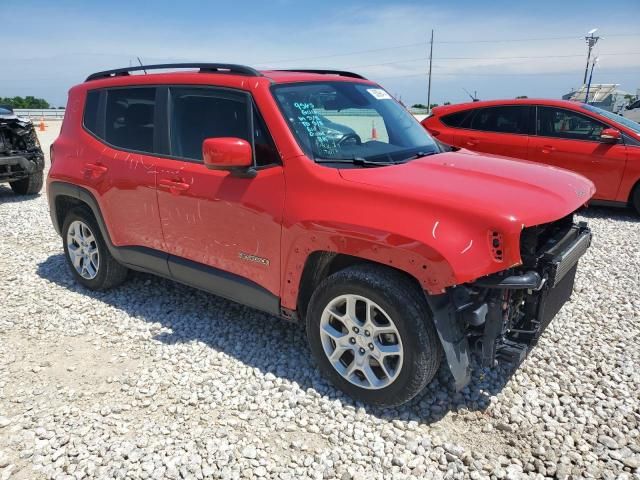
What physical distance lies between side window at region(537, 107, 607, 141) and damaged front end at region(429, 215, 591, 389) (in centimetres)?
510

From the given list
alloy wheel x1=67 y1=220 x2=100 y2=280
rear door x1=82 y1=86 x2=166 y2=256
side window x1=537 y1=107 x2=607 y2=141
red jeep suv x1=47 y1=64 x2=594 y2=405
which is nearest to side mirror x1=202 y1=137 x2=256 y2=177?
red jeep suv x1=47 y1=64 x2=594 y2=405

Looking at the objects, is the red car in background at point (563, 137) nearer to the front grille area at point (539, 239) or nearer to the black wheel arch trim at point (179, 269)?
the front grille area at point (539, 239)

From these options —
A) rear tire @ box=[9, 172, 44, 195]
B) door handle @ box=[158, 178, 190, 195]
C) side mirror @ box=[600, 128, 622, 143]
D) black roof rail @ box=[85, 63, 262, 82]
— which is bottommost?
rear tire @ box=[9, 172, 44, 195]

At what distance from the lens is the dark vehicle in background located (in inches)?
320

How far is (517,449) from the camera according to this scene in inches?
106

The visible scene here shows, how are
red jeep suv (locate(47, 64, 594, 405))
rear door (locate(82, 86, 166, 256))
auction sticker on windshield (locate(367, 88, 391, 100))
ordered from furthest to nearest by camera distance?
1. auction sticker on windshield (locate(367, 88, 391, 100))
2. rear door (locate(82, 86, 166, 256))
3. red jeep suv (locate(47, 64, 594, 405))

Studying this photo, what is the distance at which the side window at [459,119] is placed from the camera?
26.6 ft

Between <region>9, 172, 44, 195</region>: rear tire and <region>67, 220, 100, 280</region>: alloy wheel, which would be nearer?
<region>67, 220, 100, 280</region>: alloy wheel

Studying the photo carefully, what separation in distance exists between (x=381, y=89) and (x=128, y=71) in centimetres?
216

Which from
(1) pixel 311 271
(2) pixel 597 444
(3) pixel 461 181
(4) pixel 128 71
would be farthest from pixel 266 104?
(2) pixel 597 444

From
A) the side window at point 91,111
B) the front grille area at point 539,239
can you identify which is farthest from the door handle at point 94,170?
the front grille area at point 539,239

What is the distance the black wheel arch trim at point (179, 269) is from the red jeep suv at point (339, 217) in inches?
0.6

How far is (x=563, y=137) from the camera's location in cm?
749

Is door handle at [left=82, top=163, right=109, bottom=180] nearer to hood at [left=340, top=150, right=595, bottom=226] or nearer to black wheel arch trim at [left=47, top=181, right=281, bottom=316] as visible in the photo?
black wheel arch trim at [left=47, top=181, right=281, bottom=316]
